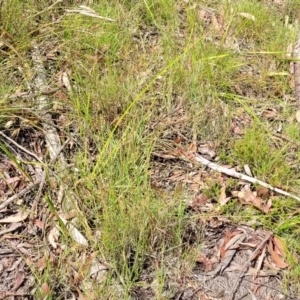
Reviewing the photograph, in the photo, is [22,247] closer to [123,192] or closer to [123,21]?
[123,192]

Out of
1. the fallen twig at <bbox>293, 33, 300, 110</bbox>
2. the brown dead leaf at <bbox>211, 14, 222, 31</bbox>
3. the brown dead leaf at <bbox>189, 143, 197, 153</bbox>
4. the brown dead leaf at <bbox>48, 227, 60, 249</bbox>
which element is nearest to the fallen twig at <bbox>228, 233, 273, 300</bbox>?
the brown dead leaf at <bbox>189, 143, 197, 153</bbox>

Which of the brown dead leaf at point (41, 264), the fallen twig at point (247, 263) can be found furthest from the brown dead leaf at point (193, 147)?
the brown dead leaf at point (41, 264)

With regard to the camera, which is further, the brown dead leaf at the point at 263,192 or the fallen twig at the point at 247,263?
the brown dead leaf at the point at 263,192

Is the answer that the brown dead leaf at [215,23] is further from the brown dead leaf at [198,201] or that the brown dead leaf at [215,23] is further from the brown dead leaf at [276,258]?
the brown dead leaf at [276,258]

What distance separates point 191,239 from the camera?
2.26 meters

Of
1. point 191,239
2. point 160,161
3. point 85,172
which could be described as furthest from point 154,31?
point 191,239

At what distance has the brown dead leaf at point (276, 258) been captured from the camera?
7.23 feet

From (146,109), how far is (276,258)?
107cm

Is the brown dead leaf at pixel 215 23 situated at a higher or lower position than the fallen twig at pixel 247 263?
higher

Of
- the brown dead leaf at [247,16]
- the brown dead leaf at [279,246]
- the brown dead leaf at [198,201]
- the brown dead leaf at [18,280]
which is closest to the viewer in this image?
the brown dead leaf at [18,280]

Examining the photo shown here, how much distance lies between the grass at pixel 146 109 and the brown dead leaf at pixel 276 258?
0.06m

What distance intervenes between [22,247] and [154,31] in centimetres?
185

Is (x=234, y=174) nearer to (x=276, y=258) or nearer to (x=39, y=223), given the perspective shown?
(x=276, y=258)

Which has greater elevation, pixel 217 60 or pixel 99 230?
pixel 217 60
